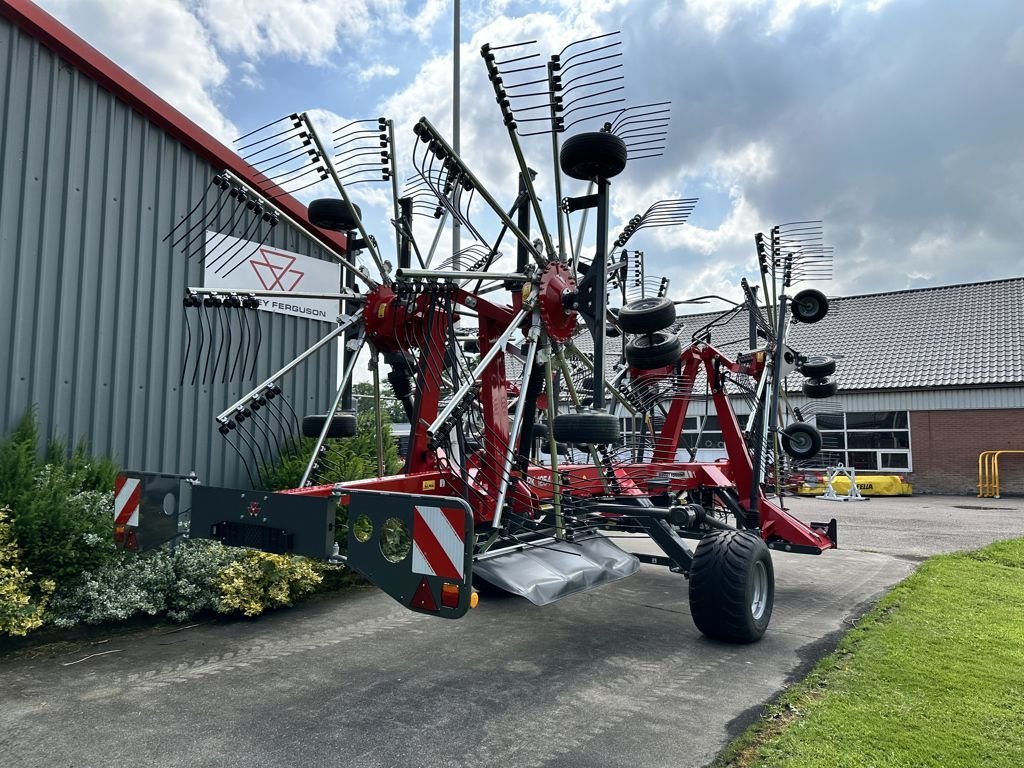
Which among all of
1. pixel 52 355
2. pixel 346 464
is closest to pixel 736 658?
pixel 346 464

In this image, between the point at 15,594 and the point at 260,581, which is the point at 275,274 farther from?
the point at 15,594

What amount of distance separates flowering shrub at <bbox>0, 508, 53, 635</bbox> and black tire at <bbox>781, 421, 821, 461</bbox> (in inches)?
258

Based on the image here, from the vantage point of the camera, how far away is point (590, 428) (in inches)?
147

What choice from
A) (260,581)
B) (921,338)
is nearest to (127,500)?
(260,581)

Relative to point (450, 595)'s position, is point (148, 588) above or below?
below

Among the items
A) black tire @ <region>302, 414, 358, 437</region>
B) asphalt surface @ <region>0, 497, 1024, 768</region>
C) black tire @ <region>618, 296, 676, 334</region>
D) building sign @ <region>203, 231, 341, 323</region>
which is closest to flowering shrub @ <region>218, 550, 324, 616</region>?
asphalt surface @ <region>0, 497, 1024, 768</region>

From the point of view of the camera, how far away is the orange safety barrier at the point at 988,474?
18.3 meters

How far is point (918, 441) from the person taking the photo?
→ 1956 centimetres

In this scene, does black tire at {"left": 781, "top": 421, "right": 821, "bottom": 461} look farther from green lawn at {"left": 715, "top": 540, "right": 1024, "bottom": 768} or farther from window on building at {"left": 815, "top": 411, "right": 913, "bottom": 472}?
window on building at {"left": 815, "top": 411, "right": 913, "bottom": 472}

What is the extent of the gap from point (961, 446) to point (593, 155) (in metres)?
19.2

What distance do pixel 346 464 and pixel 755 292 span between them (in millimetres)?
4288

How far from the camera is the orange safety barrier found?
1827 cm

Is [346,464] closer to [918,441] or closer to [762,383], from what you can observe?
[762,383]

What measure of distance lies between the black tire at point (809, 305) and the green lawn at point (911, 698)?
270cm
